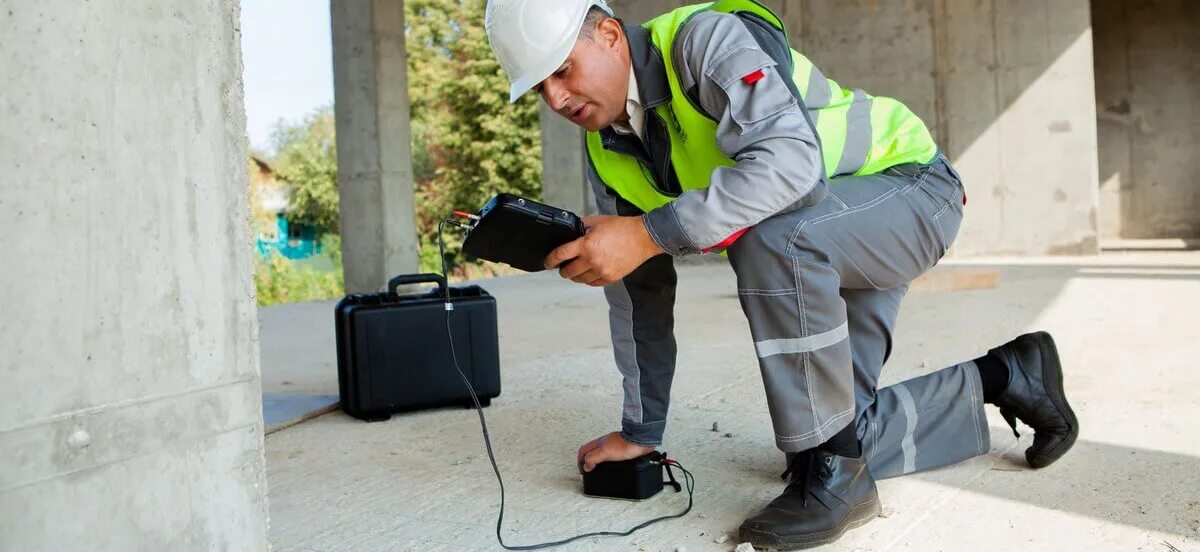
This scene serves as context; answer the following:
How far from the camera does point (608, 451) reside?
213cm

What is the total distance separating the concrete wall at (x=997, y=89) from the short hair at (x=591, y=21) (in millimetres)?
8801

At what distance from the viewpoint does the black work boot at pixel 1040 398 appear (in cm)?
215

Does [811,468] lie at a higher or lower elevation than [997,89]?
lower

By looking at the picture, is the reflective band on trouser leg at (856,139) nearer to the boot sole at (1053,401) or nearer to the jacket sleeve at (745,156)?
the jacket sleeve at (745,156)

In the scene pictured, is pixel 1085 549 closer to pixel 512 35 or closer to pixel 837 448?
pixel 837 448

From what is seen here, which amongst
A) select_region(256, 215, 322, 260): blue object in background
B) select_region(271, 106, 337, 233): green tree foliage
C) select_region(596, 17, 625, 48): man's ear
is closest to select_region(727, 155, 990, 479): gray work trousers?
select_region(596, 17, 625, 48): man's ear

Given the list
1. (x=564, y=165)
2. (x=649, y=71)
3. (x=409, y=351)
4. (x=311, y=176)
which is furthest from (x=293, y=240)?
(x=649, y=71)

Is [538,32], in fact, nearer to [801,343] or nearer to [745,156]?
[745,156]

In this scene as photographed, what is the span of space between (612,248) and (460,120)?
25506mm

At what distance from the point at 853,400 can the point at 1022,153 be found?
8.80m

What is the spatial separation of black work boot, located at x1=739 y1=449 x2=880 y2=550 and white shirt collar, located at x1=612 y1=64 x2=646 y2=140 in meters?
0.72

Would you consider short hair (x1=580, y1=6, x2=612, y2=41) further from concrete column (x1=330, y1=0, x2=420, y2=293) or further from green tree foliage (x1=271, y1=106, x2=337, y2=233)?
green tree foliage (x1=271, y1=106, x2=337, y2=233)

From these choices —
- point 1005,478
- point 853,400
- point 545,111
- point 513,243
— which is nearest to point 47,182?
point 513,243

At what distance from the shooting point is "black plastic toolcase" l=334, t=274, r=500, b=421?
9.52 feet
